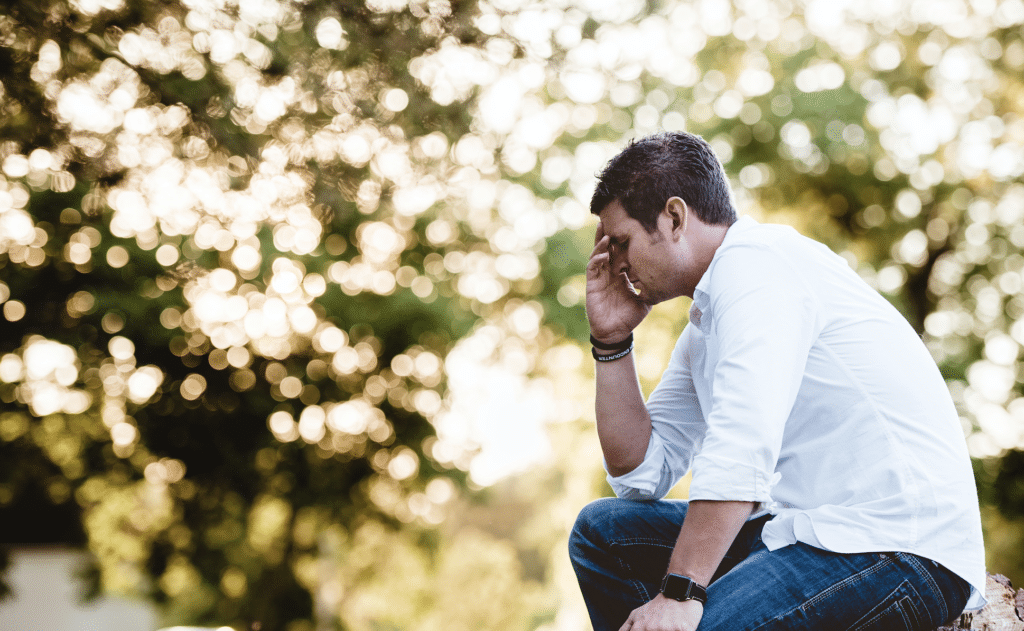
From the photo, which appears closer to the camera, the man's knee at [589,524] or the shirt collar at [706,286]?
the shirt collar at [706,286]

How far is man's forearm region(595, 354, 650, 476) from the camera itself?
2383 millimetres

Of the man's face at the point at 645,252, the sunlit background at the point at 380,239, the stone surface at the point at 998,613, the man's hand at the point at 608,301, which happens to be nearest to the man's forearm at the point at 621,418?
the man's hand at the point at 608,301

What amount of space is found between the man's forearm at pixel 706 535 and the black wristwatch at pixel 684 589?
0.4 inches

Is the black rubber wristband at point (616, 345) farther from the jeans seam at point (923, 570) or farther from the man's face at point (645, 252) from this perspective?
the jeans seam at point (923, 570)

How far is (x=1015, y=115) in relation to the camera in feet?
38.8

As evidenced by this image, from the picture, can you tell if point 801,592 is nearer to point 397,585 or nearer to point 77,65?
point 77,65

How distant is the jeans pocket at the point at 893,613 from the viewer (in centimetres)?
164

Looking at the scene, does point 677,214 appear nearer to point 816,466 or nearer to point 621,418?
point 621,418

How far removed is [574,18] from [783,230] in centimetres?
334

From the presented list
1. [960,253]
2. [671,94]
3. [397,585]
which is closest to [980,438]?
[960,253]

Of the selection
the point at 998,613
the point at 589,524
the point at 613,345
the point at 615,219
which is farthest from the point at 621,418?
the point at 998,613

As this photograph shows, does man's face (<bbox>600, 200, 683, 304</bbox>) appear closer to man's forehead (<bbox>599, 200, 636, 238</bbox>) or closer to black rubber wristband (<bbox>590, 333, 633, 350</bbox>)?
man's forehead (<bbox>599, 200, 636, 238</bbox>)

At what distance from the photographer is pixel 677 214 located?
7.05 ft

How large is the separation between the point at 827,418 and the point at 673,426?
30.5 inches
